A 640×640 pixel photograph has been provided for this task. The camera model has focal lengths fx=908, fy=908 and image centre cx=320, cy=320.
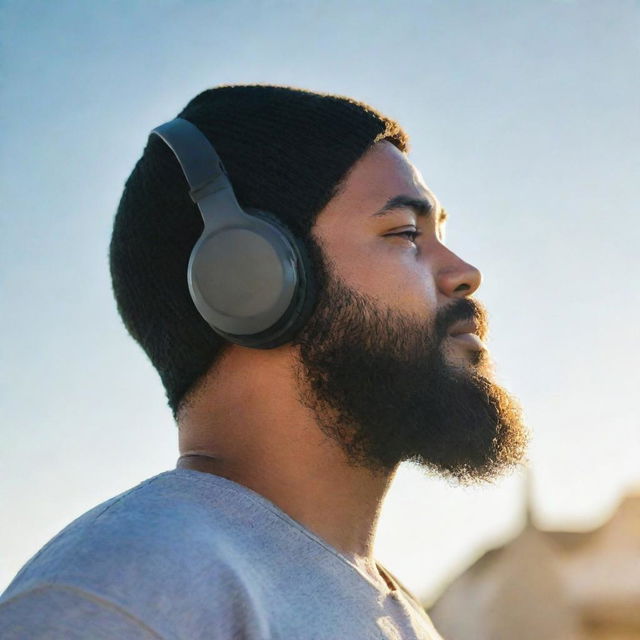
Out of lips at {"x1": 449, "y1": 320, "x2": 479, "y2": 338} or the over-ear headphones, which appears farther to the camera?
lips at {"x1": 449, "y1": 320, "x2": 479, "y2": 338}

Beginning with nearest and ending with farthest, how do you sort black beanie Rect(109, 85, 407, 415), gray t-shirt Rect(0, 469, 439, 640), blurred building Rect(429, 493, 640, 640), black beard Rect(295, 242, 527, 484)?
gray t-shirt Rect(0, 469, 439, 640) < black beard Rect(295, 242, 527, 484) < black beanie Rect(109, 85, 407, 415) < blurred building Rect(429, 493, 640, 640)

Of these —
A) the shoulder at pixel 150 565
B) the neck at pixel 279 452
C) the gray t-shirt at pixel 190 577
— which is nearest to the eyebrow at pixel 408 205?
the neck at pixel 279 452

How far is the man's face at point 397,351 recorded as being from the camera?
6.83 feet

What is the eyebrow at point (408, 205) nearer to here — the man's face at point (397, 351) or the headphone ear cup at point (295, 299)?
the man's face at point (397, 351)

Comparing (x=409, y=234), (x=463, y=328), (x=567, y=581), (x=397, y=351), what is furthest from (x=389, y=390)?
(x=567, y=581)

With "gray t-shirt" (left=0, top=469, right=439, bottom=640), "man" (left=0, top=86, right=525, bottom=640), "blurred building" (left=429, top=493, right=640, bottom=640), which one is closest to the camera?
"gray t-shirt" (left=0, top=469, right=439, bottom=640)

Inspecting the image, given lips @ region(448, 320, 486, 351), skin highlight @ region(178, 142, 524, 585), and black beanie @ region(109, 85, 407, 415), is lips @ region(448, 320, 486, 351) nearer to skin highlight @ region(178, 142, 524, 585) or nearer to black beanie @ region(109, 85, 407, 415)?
skin highlight @ region(178, 142, 524, 585)

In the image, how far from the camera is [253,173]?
221cm

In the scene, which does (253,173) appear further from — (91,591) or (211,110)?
(91,591)

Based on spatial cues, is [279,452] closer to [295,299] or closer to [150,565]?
[295,299]

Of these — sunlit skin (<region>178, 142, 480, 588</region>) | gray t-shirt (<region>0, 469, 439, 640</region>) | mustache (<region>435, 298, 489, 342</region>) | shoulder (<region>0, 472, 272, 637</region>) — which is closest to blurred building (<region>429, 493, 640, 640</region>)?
mustache (<region>435, 298, 489, 342</region>)

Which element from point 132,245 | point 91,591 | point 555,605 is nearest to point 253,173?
point 132,245

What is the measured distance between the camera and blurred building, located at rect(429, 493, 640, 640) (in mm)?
14031

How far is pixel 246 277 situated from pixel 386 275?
379 mm
